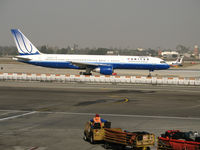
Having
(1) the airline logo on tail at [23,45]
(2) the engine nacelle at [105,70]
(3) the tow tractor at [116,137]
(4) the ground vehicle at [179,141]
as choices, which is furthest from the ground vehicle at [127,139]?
(1) the airline logo on tail at [23,45]

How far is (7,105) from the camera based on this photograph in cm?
2689

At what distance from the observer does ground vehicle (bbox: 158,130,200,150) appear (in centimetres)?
1235

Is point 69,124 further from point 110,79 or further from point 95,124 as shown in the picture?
point 110,79

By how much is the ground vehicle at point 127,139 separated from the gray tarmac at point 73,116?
648mm

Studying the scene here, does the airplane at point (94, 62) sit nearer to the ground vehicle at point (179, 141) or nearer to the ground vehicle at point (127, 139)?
the ground vehicle at point (127, 139)

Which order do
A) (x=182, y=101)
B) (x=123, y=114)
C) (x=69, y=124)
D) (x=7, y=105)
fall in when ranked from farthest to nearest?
(x=182, y=101)
(x=7, y=105)
(x=123, y=114)
(x=69, y=124)

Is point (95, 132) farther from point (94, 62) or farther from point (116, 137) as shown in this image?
point (94, 62)

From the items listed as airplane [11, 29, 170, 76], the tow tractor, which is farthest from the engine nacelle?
the tow tractor

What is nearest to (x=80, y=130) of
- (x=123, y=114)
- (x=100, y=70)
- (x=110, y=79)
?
(x=123, y=114)

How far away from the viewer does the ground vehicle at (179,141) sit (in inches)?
486

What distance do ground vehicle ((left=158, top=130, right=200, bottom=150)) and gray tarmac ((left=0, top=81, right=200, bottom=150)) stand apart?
317 centimetres

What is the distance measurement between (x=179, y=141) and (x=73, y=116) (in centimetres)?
1131

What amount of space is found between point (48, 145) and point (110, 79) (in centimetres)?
3325

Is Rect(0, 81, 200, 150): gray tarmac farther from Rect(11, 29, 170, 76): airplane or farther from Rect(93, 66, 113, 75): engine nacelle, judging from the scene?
Rect(11, 29, 170, 76): airplane
